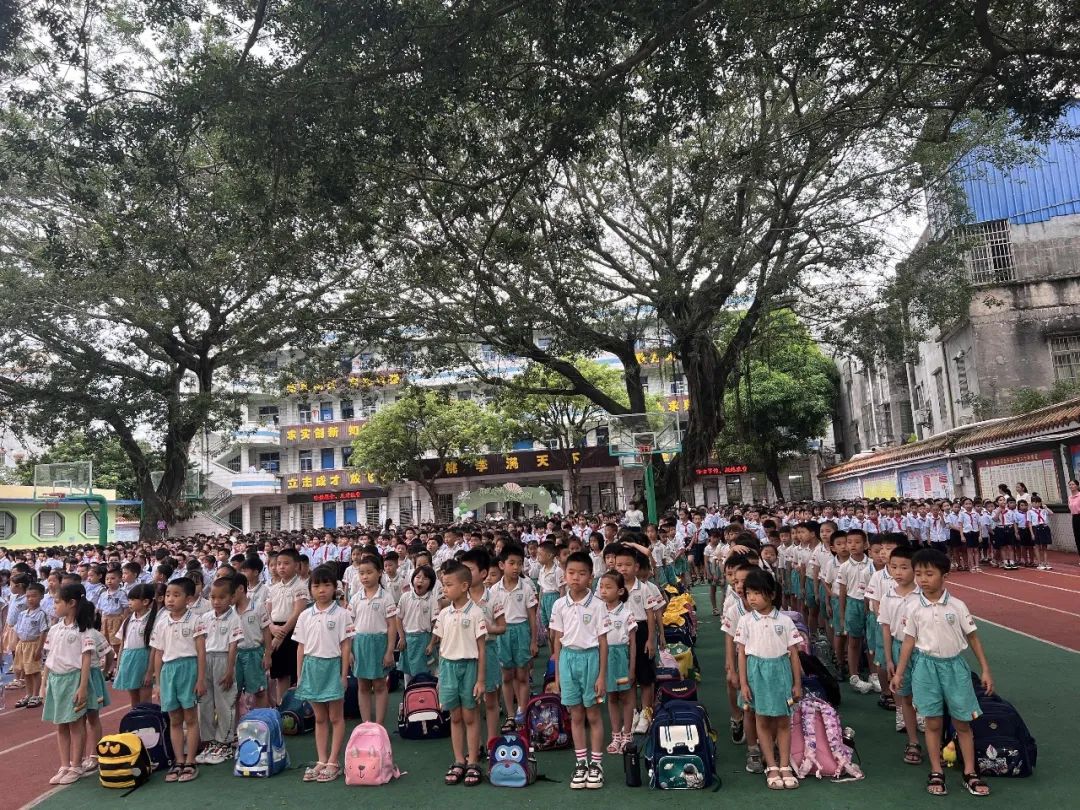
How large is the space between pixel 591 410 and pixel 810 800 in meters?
27.4

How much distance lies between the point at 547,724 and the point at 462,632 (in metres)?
1.09

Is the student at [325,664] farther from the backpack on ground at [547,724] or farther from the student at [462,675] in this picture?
the backpack on ground at [547,724]

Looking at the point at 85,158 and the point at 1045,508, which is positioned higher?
the point at 85,158

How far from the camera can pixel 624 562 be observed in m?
5.96

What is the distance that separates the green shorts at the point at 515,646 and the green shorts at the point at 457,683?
1099 millimetres

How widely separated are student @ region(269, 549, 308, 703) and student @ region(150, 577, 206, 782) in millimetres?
1032

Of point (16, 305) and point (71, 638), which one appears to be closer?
point (71, 638)

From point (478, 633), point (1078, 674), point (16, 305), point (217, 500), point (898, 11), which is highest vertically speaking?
point (16, 305)

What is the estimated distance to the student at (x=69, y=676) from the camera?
18.3 feet

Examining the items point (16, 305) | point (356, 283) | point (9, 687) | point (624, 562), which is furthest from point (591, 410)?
point (624, 562)

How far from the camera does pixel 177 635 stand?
5.65 meters

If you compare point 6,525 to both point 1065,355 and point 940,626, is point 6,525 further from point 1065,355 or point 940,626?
point 1065,355

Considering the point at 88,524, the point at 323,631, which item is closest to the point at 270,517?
the point at 88,524

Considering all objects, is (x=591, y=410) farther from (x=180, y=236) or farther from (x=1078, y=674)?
(x=1078, y=674)
